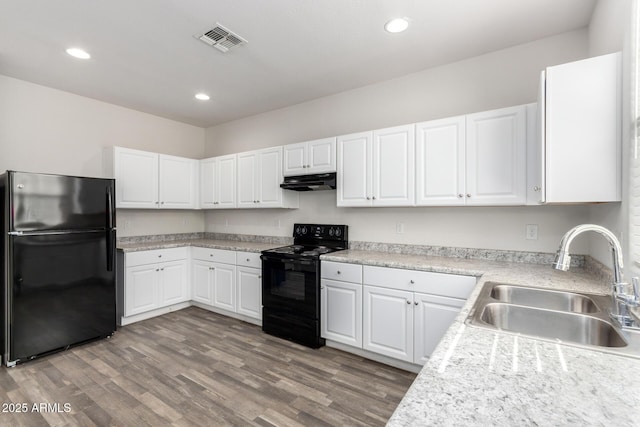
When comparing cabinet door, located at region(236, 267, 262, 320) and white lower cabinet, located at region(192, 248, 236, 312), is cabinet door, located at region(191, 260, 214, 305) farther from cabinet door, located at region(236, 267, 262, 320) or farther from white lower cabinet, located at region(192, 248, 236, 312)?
cabinet door, located at region(236, 267, 262, 320)

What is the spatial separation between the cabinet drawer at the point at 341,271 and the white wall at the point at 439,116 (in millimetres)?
622

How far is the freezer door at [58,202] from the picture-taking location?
2631 mm

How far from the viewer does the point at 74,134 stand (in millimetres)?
3656

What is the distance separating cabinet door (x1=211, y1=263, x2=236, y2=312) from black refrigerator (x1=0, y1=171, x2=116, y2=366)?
109 cm

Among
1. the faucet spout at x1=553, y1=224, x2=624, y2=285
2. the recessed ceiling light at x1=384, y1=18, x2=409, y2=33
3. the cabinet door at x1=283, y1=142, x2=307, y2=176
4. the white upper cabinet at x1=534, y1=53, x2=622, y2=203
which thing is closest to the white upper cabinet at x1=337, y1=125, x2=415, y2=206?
the cabinet door at x1=283, y1=142, x2=307, y2=176

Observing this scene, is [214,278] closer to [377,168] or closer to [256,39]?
[377,168]

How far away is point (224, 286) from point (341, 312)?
5.62ft

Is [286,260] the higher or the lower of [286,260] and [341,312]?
the higher

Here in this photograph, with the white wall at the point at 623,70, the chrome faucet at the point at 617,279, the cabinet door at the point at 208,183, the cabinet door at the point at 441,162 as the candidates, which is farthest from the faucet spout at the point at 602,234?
the cabinet door at the point at 208,183

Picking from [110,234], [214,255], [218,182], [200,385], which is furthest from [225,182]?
[200,385]

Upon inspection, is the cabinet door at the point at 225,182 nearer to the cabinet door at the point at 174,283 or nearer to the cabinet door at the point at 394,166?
the cabinet door at the point at 174,283

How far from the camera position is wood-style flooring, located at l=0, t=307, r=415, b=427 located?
1.98 m


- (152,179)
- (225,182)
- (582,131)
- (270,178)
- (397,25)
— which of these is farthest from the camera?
(225,182)

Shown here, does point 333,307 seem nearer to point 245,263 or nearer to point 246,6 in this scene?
point 245,263
